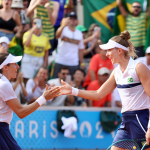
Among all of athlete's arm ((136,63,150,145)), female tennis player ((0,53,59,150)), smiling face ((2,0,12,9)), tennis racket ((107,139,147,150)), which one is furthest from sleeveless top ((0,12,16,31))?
tennis racket ((107,139,147,150))

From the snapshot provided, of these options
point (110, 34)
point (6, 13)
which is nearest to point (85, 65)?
point (110, 34)

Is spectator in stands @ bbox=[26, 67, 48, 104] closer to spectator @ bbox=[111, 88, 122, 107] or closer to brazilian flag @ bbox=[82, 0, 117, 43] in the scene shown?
spectator @ bbox=[111, 88, 122, 107]

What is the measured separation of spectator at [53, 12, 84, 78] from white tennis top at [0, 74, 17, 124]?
378cm

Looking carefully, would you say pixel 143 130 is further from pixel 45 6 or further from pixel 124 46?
pixel 45 6

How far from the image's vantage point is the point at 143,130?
13.1 ft

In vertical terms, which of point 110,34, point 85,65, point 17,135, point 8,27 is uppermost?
point 8,27

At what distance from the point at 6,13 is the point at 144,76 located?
4181mm

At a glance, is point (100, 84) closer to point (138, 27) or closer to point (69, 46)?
point (69, 46)

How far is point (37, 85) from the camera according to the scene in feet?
22.6

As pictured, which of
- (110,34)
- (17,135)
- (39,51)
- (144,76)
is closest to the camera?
(144,76)

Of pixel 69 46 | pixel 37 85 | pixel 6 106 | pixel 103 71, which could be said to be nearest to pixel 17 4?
pixel 69 46

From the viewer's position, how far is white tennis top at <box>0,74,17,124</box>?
3.62 m

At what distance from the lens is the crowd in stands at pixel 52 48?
6941mm

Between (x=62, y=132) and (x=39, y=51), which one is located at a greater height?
(x=39, y=51)
